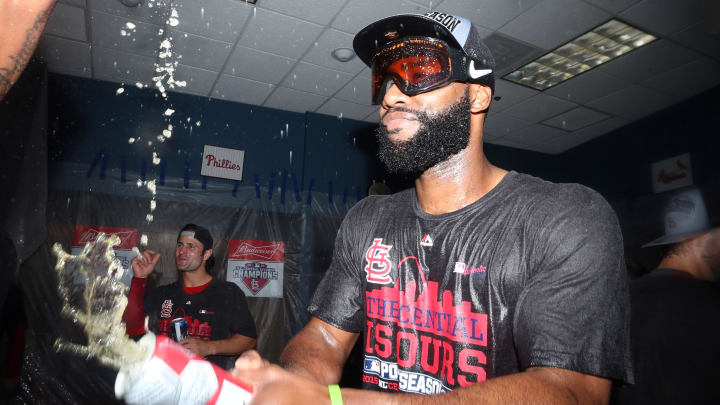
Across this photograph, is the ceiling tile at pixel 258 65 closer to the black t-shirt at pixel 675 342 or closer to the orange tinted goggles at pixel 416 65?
the orange tinted goggles at pixel 416 65

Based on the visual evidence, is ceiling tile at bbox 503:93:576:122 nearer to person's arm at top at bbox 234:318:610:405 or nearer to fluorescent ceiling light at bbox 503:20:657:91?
fluorescent ceiling light at bbox 503:20:657:91

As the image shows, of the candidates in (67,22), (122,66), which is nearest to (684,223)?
(67,22)

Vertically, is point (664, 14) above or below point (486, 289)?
above

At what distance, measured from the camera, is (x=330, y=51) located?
5723 millimetres

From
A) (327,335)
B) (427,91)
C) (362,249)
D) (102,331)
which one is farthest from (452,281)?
(102,331)

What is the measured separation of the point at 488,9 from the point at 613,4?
4.75ft

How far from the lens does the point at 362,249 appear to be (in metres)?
1.99

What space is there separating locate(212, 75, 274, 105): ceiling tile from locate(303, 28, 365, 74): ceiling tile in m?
1.17

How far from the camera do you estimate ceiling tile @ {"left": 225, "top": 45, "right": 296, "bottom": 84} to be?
5.80 m

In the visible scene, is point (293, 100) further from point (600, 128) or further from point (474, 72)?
point (600, 128)

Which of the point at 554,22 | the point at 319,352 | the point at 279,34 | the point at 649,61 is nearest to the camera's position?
the point at 319,352

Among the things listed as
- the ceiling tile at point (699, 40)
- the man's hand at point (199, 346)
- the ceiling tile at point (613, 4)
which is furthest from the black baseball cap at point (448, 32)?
the ceiling tile at point (699, 40)

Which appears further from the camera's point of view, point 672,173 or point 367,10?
point 672,173

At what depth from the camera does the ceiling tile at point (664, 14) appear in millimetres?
4828
